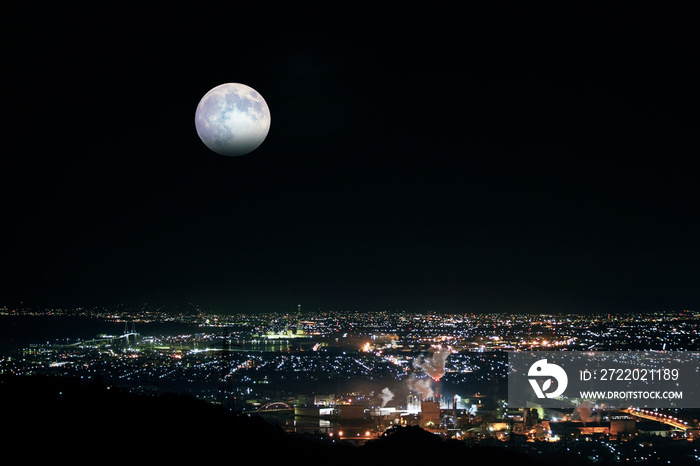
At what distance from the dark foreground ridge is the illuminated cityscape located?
205cm

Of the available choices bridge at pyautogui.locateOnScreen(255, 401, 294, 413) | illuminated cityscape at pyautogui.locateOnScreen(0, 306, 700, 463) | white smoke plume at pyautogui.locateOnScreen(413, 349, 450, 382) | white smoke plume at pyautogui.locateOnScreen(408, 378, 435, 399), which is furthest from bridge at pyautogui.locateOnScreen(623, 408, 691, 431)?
bridge at pyautogui.locateOnScreen(255, 401, 294, 413)

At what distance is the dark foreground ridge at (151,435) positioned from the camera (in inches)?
317

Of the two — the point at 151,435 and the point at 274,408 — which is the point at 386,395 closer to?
the point at 274,408

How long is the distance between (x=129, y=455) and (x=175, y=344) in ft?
179

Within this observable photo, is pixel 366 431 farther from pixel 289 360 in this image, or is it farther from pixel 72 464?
pixel 289 360

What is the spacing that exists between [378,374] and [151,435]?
31118 millimetres

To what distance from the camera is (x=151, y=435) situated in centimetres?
899

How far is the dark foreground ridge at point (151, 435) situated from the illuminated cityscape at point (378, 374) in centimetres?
205

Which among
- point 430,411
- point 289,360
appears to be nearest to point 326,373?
point 289,360

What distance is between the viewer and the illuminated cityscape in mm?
19625

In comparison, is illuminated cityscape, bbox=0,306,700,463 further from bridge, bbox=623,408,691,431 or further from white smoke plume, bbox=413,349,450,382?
white smoke plume, bbox=413,349,450,382

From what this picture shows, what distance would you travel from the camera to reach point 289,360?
4872cm

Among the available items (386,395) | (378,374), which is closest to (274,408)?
(386,395)

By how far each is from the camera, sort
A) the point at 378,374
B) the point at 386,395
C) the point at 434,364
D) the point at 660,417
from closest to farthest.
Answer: the point at 660,417 < the point at 386,395 < the point at 378,374 < the point at 434,364
